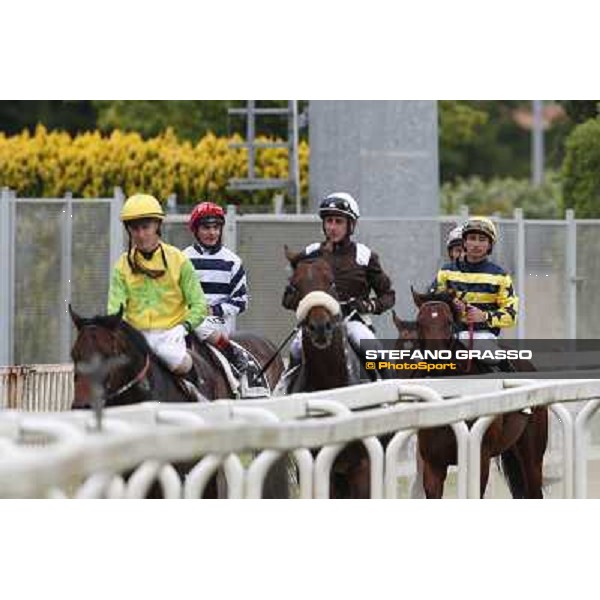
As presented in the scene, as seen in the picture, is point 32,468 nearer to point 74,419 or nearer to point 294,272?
point 74,419

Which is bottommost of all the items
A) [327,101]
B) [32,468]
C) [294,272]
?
[32,468]

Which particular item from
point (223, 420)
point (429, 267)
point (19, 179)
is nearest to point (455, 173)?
point (19, 179)

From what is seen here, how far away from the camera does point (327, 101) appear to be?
1327cm

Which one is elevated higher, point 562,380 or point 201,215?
point 201,215

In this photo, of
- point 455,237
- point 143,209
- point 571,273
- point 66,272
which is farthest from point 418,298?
point 571,273

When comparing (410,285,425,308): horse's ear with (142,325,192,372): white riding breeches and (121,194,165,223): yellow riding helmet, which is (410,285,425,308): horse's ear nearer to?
(142,325,192,372): white riding breeches

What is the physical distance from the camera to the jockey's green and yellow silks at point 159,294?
35.9 feet

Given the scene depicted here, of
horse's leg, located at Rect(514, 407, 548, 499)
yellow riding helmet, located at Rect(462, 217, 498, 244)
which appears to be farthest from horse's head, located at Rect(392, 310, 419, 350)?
horse's leg, located at Rect(514, 407, 548, 499)

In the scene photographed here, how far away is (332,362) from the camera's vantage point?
1111 cm

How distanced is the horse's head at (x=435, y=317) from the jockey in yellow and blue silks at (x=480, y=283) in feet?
0.34

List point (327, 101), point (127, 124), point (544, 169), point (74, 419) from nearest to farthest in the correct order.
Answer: point (74, 419) → point (327, 101) → point (127, 124) → point (544, 169)

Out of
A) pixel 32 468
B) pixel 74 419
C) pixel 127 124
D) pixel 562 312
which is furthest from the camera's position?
pixel 127 124

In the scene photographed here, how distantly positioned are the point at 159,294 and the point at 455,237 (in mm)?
1875

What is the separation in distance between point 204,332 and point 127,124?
16652 mm
